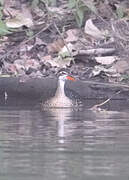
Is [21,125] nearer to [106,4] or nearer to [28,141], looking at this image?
[28,141]

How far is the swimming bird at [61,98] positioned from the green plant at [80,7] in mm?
2350

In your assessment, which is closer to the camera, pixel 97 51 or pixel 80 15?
pixel 97 51

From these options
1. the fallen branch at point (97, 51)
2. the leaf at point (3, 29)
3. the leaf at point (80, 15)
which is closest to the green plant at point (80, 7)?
the leaf at point (80, 15)

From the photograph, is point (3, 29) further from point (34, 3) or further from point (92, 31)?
point (92, 31)

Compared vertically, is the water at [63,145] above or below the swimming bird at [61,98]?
below

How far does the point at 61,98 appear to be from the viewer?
1422cm

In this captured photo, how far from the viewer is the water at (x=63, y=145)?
261 inches

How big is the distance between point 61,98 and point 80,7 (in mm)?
3125

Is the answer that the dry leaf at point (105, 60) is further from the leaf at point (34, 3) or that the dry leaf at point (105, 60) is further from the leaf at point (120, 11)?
the leaf at point (34, 3)

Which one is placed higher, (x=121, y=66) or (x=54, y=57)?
(x=54, y=57)

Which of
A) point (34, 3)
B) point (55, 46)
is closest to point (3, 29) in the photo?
point (55, 46)

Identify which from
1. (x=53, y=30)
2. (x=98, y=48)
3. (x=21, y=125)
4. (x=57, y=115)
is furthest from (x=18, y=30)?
(x=21, y=125)

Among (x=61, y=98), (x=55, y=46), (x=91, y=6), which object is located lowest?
(x=61, y=98)

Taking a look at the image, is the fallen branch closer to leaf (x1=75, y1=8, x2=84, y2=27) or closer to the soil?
the soil
